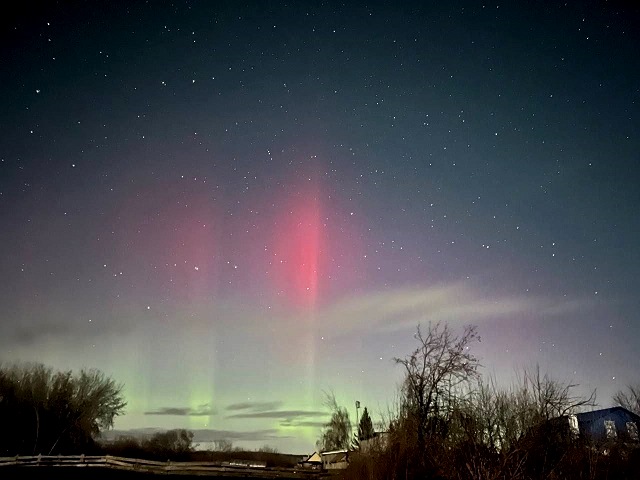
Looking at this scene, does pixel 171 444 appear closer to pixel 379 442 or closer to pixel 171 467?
pixel 171 467

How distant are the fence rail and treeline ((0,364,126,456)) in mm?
16876

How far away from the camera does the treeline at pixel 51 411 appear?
51844 mm

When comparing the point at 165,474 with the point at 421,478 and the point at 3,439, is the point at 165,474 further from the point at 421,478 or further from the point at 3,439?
the point at 3,439

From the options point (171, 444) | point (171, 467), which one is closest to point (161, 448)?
point (171, 444)

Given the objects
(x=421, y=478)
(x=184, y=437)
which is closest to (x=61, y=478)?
(x=421, y=478)

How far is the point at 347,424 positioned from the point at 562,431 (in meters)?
42.9

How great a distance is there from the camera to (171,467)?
32031mm

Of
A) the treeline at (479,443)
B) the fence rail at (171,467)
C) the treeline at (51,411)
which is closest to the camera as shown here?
the treeline at (479,443)

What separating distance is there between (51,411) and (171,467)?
96.9 feet

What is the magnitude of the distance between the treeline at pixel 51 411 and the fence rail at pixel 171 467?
55.4 feet

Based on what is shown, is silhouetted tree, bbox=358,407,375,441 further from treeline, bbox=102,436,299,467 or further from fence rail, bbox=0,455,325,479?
treeline, bbox=102,436,299,467

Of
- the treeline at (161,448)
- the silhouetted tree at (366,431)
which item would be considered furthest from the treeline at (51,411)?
the silhouetted tree at (366,431)

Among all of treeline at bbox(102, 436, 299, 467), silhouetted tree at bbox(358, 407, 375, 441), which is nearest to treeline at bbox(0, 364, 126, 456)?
treeline at bbox(102, 436, 299, 467)

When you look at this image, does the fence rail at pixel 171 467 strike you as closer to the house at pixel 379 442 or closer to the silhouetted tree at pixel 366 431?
the silhouetted tree at pixel 366 431
